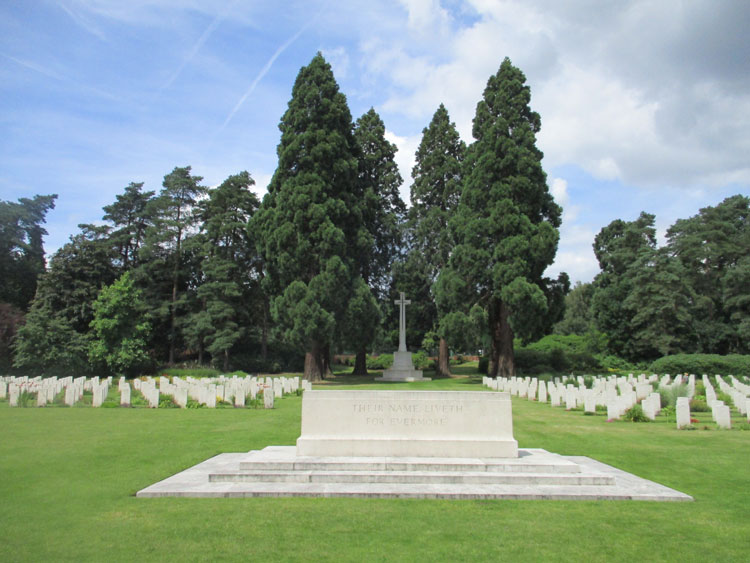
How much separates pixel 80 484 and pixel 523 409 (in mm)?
12427

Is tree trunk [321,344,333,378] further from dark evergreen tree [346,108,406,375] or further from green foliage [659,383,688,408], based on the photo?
green foliage [659,383,688,408]

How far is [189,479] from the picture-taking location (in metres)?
6.32

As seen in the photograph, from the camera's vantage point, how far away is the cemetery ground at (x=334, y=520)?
4.12 metres

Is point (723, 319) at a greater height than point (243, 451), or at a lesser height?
greater

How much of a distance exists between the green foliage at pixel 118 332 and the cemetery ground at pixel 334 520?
21.4 meters

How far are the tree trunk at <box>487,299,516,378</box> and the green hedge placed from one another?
7527mm

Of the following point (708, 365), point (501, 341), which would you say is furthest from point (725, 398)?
point (501, 341)

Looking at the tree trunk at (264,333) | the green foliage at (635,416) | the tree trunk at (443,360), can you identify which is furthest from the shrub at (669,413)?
the tree trunk at (264,333)

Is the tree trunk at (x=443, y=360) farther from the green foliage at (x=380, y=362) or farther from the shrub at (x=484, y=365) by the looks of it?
the green foliage at (x=380, y=362)

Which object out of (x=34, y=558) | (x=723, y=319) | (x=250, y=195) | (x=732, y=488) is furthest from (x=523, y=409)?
(x=723, y=319)

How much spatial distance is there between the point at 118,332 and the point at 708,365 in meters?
30.9

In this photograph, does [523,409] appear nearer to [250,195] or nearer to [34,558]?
[34,558]

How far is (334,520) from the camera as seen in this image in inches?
191

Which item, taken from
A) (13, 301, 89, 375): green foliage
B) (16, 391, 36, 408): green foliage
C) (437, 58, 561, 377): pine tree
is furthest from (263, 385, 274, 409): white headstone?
(13, 301, 89, 375): green foliage
